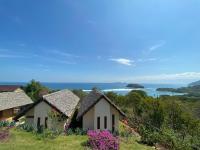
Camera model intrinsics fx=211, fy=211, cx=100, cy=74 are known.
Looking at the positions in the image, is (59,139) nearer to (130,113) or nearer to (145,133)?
(145,133)

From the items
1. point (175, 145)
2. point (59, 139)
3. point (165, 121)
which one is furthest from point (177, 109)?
point (59, 139)

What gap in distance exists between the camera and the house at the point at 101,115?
2536cm

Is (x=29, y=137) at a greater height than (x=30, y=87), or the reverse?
(x=30, y=87)

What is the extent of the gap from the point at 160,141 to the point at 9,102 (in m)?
27.4

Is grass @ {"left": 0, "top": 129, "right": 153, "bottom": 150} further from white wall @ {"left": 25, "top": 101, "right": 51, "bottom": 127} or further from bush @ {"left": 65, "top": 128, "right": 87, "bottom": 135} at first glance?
white wall @ {"left": 25, "top": 101, "right": 51, "bottom": 127}

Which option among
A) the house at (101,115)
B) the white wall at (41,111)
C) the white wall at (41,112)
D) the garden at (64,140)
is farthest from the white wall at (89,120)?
the white wall at (41,111)

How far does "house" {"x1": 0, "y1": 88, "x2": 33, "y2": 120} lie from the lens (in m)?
35.2

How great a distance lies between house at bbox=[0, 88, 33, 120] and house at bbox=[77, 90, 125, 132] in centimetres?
1606

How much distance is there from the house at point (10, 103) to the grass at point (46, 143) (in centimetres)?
1481

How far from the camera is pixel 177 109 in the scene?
35.7 meters

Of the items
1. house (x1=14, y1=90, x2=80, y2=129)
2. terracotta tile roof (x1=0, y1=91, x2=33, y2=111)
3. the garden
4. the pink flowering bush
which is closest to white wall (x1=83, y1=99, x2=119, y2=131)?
the garden

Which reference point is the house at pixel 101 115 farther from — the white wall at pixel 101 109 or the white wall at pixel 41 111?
the white wall at pixel 41 111

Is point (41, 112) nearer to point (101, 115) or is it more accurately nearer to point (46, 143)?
point (46, 143)

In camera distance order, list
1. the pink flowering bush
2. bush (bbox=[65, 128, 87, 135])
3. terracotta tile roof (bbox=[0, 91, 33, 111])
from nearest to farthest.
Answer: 1. the pink flowering bush
2. bush (bbox=[65, 128, 87, 135])
3. terracotta tile roof (bbox=[0, 91, 33, 111])
